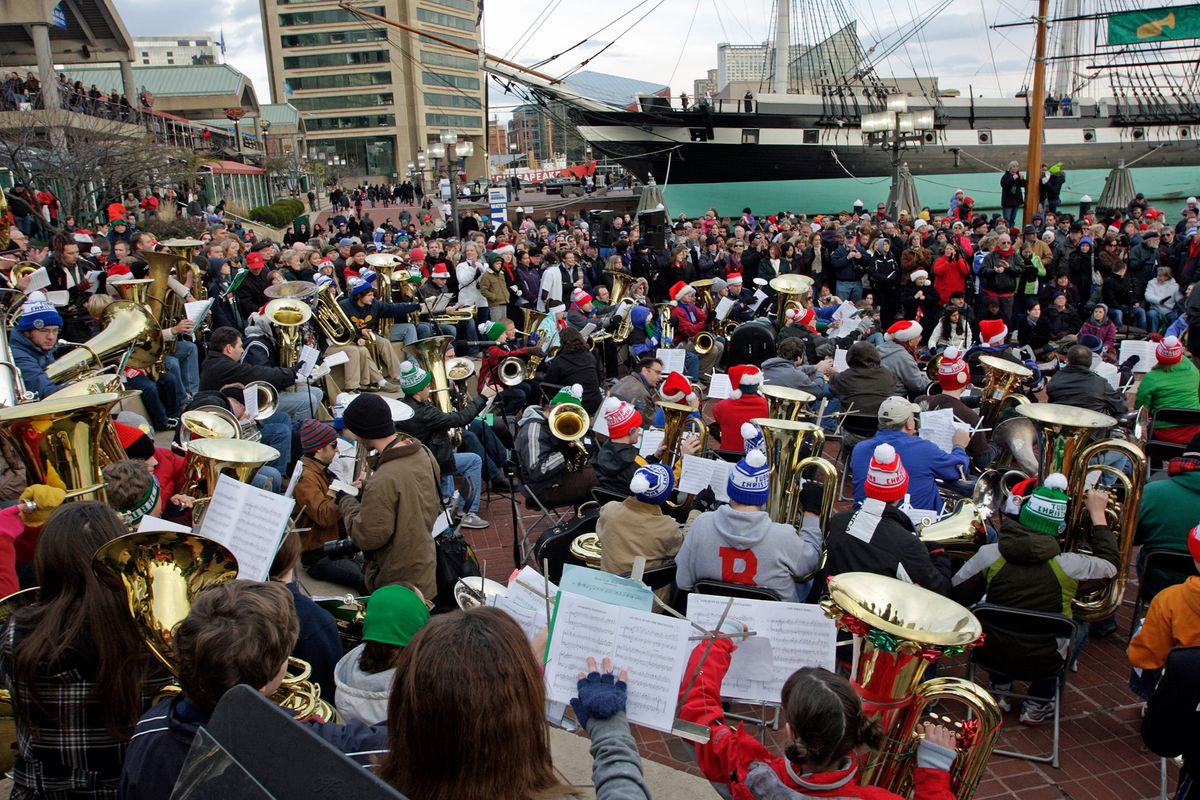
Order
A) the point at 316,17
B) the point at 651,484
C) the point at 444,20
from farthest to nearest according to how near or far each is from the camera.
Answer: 1. the point at 444,20
2. the point at 316,17
3. the point at 651,484

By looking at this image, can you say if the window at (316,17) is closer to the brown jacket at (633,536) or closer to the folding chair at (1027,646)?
the brown jacket at (633,536)

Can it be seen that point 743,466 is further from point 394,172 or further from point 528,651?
point 394,172

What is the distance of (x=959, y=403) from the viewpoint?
23.1 ft

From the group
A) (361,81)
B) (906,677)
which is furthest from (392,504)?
(361,81)

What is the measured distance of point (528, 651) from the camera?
5.91 ft

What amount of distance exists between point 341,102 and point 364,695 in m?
92.7

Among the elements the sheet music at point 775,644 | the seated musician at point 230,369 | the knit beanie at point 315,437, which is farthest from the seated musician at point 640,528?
the seated musician at point 230,369

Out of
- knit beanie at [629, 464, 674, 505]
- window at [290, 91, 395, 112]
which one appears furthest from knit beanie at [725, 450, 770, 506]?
window at [290, 91, 395, 112]

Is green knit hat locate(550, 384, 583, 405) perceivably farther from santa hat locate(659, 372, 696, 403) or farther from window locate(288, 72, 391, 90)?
window locate(288, 72, 391, 90)

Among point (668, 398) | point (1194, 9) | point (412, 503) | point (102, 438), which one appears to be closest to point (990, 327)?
point (668, 398)

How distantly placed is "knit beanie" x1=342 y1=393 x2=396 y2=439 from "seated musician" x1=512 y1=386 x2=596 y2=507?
6.47ft

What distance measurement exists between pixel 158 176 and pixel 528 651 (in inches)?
849

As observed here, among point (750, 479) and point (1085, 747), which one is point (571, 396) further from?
point (1085, 747)

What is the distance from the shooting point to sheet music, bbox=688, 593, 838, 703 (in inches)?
118
